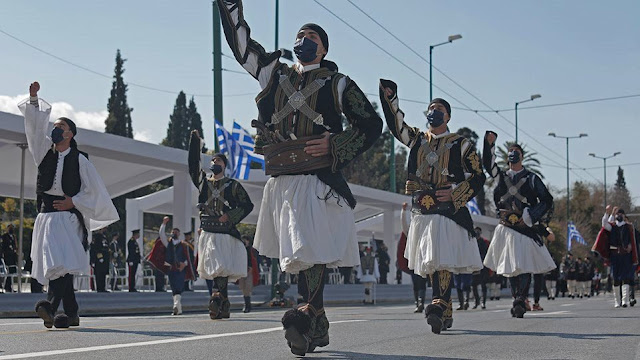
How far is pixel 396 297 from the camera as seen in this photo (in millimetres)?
34562

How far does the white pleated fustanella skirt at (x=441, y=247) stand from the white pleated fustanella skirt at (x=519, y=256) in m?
3.31

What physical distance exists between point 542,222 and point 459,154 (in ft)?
13.6

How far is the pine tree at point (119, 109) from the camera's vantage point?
7512cm

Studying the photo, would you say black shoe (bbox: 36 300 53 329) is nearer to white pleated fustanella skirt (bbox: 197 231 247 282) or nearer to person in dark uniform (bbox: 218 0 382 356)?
person in dark uniform (bbox: 218 0 382 356)

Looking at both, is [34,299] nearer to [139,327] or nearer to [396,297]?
[139,327]

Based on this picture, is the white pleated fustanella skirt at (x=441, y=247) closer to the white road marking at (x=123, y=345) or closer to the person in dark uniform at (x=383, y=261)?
the white road marking at (x=123, y=345)

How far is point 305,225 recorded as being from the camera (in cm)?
646

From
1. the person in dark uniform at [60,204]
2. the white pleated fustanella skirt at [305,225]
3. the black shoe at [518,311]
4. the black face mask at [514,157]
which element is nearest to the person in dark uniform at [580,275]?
the black face mask at [514,157]

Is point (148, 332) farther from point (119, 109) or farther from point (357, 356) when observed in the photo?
point (119, 109)

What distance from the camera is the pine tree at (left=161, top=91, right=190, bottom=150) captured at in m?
94.4

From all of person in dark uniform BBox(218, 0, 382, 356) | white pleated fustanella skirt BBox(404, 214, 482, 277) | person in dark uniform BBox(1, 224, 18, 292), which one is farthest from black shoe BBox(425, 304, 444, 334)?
person in dark uniform BBox(1, 224, 18, 292)

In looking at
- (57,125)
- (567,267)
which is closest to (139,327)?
(57,125)

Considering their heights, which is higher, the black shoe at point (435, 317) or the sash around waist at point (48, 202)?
the sash around waist at point (48, 202)

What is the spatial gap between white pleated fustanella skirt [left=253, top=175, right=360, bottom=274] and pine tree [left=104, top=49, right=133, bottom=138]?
69083 millimetres
